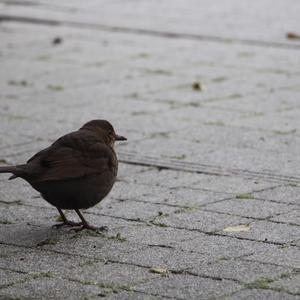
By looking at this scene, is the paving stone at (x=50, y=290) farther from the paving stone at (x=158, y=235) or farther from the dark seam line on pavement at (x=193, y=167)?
the dark seam line on pavement at (x=193, y=167)

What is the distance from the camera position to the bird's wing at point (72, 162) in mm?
5598

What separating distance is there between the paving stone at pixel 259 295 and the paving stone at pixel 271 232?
0.84 meters

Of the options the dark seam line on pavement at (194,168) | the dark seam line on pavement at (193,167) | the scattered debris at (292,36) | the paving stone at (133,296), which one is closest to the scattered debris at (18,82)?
the dark seam line on pavement at (194,168)

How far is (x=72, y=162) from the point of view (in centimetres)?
569

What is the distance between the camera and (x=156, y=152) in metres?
7.62

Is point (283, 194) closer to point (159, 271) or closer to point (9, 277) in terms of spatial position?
point (159, 271)

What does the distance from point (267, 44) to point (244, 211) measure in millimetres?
6242

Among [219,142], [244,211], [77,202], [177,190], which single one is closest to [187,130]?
[219,142]

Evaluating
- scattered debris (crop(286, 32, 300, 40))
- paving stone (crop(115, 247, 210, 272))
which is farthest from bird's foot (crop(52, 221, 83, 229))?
scattered debris (crop(286, 32, 300, 40))

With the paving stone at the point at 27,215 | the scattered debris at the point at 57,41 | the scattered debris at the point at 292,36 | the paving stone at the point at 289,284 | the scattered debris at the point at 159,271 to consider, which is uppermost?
the paving stone at the point at 289,284

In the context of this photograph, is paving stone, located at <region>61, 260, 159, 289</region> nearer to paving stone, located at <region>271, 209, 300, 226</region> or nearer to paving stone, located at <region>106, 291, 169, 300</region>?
paving stone, located at <region>106, 291, 169, 300</region>

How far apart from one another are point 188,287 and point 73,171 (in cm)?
121

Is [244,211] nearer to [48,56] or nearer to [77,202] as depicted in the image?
[77,202]

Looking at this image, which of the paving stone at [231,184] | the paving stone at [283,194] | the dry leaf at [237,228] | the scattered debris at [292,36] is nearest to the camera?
the dry leaf at [237,228]
